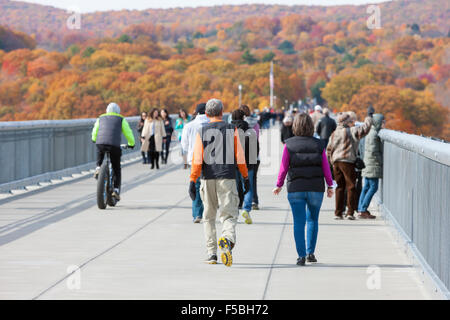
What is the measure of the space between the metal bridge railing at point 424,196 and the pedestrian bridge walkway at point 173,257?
28 cm

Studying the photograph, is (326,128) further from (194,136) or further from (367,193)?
(194,136)

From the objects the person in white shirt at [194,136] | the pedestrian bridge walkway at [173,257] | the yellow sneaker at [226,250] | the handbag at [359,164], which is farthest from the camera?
the handbag at [359,164]

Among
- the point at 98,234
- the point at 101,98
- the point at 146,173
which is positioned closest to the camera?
the point at 98,234

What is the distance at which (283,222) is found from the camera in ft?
46.3

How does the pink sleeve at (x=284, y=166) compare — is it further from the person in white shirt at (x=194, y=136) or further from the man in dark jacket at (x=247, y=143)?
the man in dark jacket at (x=247, y=143)

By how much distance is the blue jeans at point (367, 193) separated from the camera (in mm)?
14484

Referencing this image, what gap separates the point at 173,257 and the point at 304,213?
1.55 m

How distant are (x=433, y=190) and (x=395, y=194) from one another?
4331 mm

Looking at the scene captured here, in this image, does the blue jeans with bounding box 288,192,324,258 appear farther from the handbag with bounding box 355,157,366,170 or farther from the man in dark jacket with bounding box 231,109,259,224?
the handbag with bounding box 355,157,366,170

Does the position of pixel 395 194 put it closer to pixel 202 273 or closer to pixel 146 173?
pixel 202 273

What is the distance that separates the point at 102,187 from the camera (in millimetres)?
15570

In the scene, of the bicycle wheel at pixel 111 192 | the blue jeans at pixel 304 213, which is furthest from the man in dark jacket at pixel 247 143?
the blue jeans at pixel 304 213

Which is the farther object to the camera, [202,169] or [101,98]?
[101,98]
